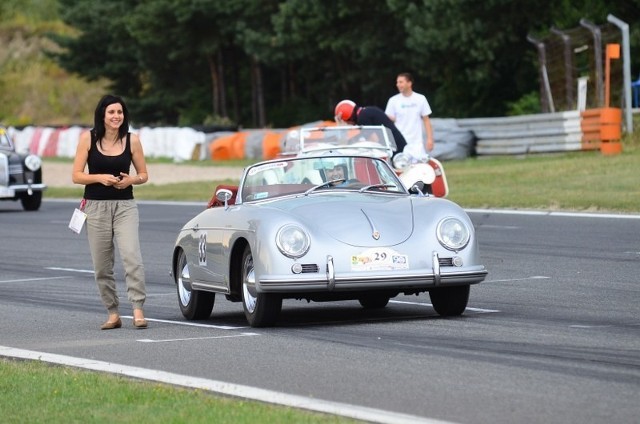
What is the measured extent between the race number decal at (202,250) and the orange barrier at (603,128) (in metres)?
18.9

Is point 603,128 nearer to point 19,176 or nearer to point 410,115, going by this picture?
point 410,115

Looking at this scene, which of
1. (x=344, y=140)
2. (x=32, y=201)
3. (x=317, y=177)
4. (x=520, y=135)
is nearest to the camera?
(x=317, y=177)

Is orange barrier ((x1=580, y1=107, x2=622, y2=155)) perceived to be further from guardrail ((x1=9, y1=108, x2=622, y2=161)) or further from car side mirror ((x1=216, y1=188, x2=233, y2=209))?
car side mirror ((x1=216, y1=188, x2=233, y2=209))

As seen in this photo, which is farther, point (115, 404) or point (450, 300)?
point (450, 300)

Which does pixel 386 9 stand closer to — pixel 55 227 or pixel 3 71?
pixel 55 227

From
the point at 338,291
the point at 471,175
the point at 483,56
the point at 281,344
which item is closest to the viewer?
the point at 281,344

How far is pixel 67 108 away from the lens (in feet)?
325

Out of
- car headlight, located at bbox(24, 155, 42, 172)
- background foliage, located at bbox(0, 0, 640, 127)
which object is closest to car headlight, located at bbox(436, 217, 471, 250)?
car headlight, located at bbox(24, 155, 42, 172)

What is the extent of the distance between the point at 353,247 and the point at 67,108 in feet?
296

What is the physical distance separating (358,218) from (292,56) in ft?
158

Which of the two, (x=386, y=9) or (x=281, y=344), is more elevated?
(x=386, y=9)

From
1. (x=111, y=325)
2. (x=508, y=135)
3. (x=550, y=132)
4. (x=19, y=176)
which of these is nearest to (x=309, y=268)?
(x=111, y=325)

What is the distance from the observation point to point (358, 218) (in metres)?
10.7

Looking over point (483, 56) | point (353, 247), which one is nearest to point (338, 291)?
point (353, 247)
